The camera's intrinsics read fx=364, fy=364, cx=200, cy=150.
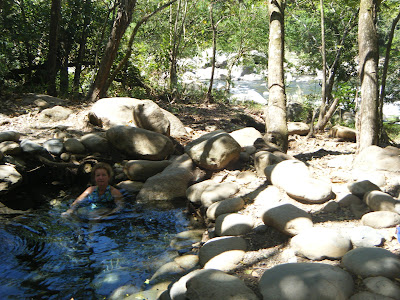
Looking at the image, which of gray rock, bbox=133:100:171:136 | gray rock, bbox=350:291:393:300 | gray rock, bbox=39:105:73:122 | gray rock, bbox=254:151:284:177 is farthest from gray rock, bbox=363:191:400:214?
gray rock, bbox=39:105:73:122

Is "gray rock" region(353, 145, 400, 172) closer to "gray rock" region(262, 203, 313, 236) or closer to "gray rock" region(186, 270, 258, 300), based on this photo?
"gray rock" region(262, 203, 313, 236)

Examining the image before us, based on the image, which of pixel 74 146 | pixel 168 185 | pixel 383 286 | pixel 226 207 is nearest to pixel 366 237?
pixel 383 286

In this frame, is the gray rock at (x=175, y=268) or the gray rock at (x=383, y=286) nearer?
the gray rock at (x=383, y=286)

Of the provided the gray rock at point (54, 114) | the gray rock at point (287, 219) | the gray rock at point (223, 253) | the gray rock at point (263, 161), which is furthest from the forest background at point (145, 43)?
the gray rock at point (223, 253)

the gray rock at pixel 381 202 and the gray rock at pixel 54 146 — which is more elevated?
the gray rock at pixel 54 146

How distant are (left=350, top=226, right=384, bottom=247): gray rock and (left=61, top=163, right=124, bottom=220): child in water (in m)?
3.28

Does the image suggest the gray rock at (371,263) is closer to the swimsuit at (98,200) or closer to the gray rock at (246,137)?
the swimsuit at (98,200)

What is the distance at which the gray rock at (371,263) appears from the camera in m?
2.43

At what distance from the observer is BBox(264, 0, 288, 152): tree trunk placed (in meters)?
5.91

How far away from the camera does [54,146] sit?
623 cm

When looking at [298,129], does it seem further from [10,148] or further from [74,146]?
[10,148]

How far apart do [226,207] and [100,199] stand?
204cm

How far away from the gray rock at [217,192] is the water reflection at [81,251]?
0.44 meters

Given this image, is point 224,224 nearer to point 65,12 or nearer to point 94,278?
point 94,278
